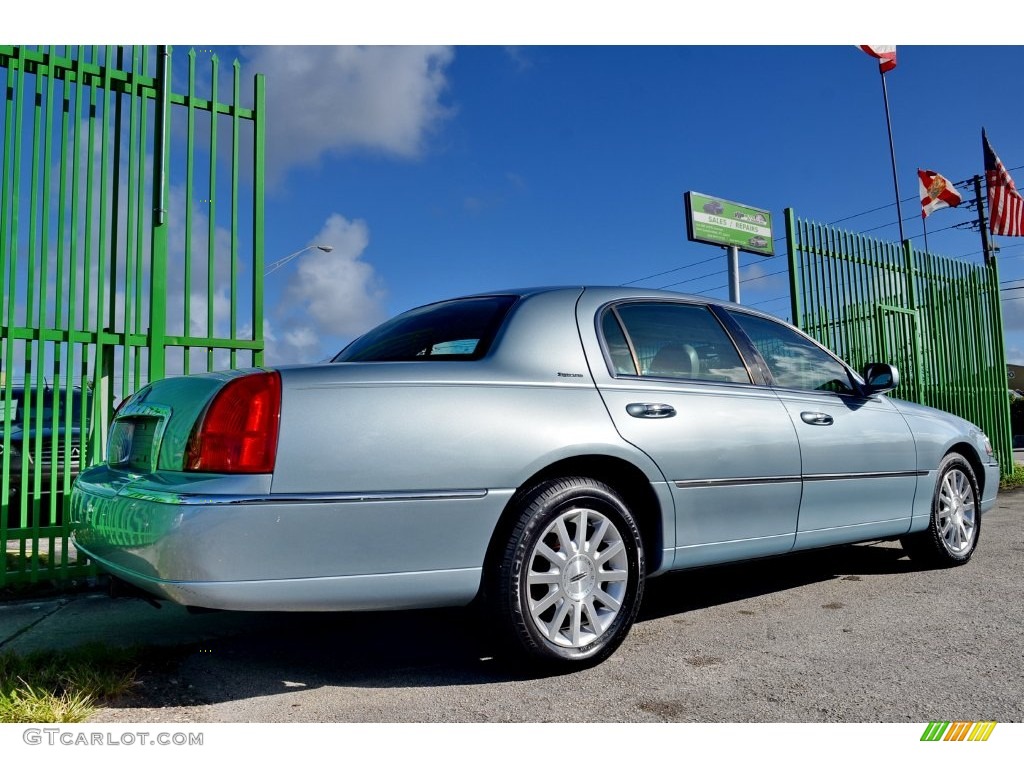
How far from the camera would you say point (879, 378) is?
14.6 ft

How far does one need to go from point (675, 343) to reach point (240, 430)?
6.67 ft

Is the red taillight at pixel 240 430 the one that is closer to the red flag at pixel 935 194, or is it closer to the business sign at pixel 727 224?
the business sign at pixel 727 224

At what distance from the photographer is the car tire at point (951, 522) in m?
4.80

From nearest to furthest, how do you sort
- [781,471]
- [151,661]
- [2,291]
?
[151,661], [781,471], [2,291]

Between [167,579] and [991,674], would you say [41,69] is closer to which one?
[167,579]

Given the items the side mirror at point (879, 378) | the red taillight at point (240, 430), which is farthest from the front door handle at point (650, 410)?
the side mirror at point (879, 378)

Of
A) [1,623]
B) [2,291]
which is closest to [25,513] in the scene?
[1,623]

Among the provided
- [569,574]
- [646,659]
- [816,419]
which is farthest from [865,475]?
[569,574]

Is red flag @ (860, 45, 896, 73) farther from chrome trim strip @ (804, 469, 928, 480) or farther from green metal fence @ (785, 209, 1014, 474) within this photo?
chrome trim strip @ (804, 469, 928, 480)

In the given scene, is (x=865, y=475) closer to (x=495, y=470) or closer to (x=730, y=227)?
(x=495, y=470)

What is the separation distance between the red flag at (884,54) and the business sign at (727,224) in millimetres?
4356
